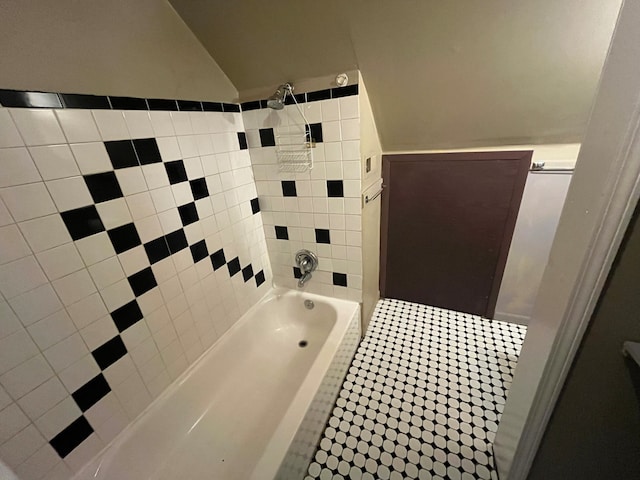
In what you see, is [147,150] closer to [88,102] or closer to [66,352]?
[88,102]

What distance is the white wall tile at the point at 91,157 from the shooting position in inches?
31.9

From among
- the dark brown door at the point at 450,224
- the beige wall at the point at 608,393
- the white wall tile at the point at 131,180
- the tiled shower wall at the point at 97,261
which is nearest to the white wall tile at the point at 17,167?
the tiled shower wall at the point at 97,261

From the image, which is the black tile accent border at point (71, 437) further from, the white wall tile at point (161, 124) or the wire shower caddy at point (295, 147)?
the wire shower caddy at point (295, 147)

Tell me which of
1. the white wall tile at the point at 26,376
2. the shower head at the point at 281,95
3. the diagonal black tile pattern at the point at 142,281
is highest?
the shower head at the point at 281,95

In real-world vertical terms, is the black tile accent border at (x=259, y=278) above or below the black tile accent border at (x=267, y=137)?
below

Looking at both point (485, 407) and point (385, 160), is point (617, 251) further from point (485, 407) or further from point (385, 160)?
point (385, 160)

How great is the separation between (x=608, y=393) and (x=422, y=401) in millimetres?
877

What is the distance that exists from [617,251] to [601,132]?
257 mm

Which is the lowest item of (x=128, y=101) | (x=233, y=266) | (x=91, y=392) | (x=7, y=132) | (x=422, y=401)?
(x=422, y=401)

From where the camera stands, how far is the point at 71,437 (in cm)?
86

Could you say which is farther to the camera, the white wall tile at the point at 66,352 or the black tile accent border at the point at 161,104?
the black tile accent border at the point at 161,104

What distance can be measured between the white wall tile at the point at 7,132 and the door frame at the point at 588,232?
4.62 ft

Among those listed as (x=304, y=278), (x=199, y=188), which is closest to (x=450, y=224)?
(x=304, y=278)

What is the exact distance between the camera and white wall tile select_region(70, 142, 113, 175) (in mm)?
810
